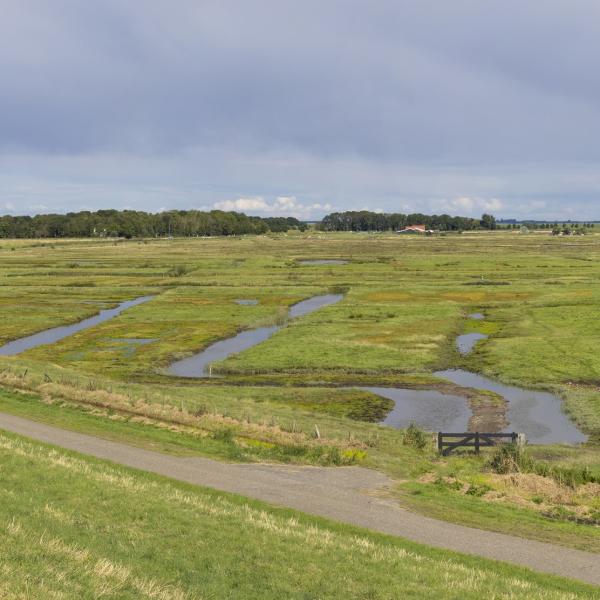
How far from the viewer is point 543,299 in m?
97.9

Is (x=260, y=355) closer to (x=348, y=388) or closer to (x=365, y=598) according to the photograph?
(x=348, y=388)

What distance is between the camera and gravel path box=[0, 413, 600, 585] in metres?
19.4

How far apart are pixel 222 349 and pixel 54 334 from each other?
24.0 m

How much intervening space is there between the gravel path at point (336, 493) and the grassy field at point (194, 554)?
119cm

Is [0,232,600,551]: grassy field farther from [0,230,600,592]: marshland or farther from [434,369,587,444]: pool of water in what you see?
[434,369,587,444]: pool of water

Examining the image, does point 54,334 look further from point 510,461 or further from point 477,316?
point 510,461

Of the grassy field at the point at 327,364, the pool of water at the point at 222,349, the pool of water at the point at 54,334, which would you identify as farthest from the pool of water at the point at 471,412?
the pool of water at the point at 54,334

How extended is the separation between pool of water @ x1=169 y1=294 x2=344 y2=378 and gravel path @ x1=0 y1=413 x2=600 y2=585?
89.2 feet

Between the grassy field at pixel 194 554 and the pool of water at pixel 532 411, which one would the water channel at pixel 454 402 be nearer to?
the pool of water at pixel 532 411

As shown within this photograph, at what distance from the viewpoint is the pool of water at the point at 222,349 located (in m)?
60.6

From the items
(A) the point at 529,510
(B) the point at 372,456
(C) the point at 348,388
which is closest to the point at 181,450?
(B) the point at 372,456

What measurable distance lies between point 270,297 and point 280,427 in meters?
72.9

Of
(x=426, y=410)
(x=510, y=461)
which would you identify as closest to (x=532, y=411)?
(x=426, y=410)

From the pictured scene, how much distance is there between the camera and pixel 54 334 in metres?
79.9
